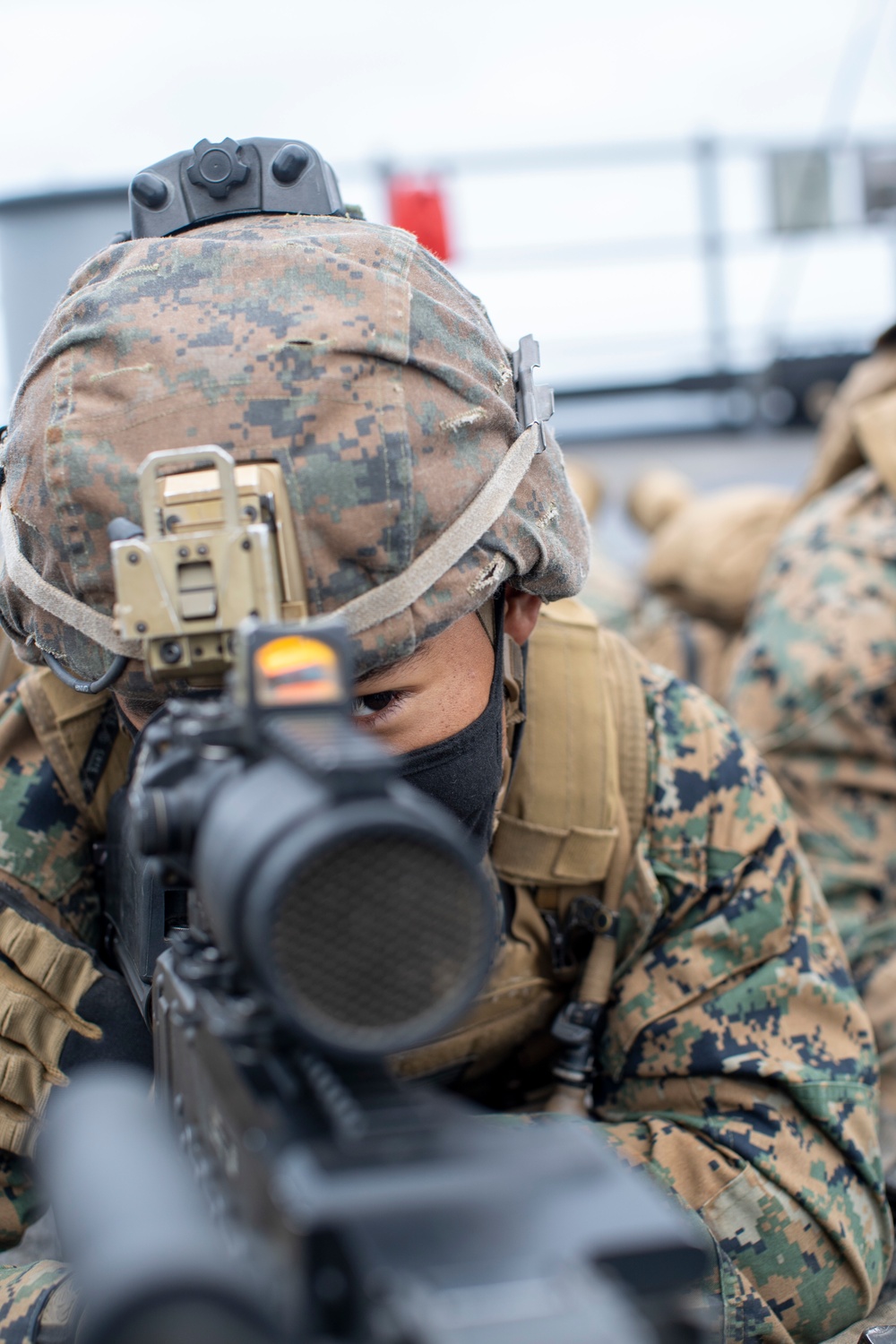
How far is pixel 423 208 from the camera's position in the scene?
708 centimetres

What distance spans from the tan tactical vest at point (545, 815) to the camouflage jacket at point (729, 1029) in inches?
1.8

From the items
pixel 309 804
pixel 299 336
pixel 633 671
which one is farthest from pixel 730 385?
pixel 309 804

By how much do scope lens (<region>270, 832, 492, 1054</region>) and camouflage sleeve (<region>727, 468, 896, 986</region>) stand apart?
7.53 feet

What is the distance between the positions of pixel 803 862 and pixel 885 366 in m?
2.11

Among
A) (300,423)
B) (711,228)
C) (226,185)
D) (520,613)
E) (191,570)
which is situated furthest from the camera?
(711,228)

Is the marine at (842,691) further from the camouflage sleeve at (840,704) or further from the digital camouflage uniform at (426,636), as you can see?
the digital camouflage uniform at (426,636)

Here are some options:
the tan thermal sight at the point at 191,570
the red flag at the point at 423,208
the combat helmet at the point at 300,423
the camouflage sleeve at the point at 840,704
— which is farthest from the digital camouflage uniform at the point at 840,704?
the red flag at the point at 423,208

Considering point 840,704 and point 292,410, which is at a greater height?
point 292,410

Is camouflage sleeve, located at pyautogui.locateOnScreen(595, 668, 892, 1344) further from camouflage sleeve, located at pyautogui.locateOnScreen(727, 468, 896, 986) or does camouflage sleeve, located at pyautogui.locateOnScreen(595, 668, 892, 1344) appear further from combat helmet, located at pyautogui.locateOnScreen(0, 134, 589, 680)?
camouflage sleeve, located at pyautogui.locateOnScreen(727, 468, 896, 986)

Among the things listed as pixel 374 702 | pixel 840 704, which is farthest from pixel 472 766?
pixel 840 704

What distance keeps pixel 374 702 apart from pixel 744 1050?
0.80 meters

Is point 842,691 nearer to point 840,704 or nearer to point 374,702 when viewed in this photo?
point 840,704

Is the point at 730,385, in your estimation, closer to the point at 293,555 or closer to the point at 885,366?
the point at 885,366

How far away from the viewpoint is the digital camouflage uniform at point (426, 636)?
1547 mm
